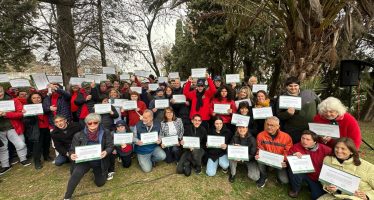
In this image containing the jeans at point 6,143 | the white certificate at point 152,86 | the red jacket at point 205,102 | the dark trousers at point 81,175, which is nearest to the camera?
the dark trousers at point 81,175

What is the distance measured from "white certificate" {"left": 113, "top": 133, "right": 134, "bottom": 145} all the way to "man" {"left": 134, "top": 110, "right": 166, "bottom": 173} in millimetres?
305

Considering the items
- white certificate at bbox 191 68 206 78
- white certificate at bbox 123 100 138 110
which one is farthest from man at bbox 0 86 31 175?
white certificate at bbox 191 68 206 78

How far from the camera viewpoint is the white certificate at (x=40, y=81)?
17.6ft

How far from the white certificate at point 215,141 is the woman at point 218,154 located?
6.7 inches

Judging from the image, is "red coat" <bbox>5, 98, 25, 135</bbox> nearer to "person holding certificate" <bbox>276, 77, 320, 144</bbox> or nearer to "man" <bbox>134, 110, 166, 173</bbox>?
"man" <bbox>134, 110, 166, 173</bbox>

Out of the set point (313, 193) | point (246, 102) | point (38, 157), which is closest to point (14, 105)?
point (38, 157)

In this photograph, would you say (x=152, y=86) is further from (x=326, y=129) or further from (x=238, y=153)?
(x=326, y=129)

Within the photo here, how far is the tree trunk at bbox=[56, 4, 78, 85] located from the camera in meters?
7.81

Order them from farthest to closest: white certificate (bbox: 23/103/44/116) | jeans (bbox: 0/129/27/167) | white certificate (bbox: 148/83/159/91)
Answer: white certificate (bbox: 148/83/159/91)
jeans (bbox: 0/129/27/167)
white certificate (bbox: 23/103/44/116)

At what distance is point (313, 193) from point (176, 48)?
1437 cm

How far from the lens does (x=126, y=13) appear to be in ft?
35.7

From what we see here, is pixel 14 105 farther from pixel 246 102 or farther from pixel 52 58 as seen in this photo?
pixel 52 58

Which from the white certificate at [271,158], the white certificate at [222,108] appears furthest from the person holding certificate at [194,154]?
the white certificate at [271,158]

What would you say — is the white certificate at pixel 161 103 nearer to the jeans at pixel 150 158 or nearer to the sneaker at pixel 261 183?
the jeans at pixel 150 158
